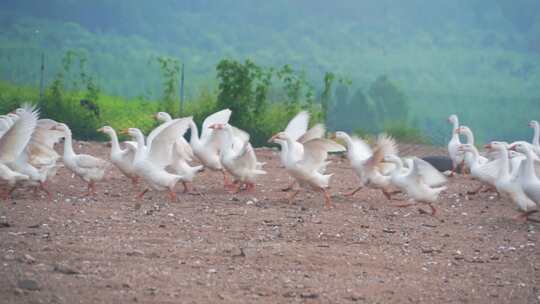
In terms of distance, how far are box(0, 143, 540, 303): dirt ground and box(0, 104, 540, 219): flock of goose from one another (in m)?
0.29

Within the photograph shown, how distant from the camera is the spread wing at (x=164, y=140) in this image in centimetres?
1102

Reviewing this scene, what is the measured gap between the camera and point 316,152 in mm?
11516

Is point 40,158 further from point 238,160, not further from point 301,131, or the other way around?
point 301,131

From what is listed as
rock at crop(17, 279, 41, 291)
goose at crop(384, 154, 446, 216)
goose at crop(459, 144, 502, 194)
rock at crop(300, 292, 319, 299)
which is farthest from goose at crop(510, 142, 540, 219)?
rock at crop(17, 279, 41, 291)

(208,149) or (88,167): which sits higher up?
(208,149)

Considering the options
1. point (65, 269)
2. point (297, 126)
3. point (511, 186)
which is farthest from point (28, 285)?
point (297, 126)

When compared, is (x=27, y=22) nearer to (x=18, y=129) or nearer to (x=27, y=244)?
(x=18, y=129)

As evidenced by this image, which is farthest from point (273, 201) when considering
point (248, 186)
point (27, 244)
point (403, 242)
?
point (27, 244)

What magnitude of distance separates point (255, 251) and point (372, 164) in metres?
4.10

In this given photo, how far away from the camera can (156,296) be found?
6.48 meters

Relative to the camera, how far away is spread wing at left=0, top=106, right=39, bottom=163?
416 inches

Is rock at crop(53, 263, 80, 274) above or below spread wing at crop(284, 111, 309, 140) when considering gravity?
below

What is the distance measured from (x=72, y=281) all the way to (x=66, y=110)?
13.0m

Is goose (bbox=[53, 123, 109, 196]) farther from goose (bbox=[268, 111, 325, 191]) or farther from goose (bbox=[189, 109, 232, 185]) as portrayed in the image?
goose (bbox=[268, 111, 325, 191])
